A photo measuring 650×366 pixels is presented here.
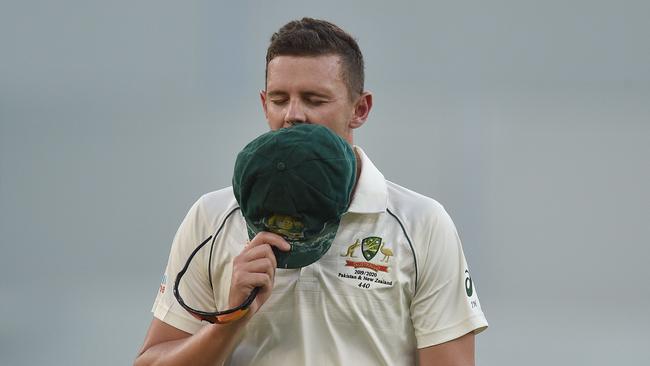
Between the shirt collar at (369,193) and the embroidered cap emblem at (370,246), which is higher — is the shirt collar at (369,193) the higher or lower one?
the higher one

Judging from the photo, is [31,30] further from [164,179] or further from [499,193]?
[499,193]

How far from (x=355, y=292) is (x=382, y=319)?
0.19 feet

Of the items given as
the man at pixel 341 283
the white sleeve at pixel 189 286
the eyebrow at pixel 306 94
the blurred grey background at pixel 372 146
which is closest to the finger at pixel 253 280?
the man at pixel 341 283

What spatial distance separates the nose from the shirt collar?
0.14 meters

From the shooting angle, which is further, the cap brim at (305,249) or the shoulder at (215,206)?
the shoulder at (215,206)

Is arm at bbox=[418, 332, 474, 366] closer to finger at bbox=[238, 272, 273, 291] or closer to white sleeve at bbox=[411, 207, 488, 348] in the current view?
white sleeve at bbox=[411, 207, 488, 348]

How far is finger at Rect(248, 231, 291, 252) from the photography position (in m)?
1.11

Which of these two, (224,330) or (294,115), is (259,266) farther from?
(294,115)

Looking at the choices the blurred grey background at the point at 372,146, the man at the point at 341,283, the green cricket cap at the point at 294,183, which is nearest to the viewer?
the green cricket cap at the point at 294,183

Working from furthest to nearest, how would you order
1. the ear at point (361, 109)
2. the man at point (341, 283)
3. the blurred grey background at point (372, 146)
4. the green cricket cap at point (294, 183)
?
the blurred grey background at point (372, 146) → the ear at point (361, 109) → the man at point (341, 283) → the green cricket cap at point (294, 183)

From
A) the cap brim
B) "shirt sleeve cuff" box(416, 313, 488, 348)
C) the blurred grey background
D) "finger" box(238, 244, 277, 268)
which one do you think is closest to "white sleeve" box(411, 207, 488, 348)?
"shirt sleeve cuff" box(416, 313, 488, 348)

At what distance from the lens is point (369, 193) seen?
132cm

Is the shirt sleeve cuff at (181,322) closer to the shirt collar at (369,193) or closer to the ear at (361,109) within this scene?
the shirt collar at (369,193)

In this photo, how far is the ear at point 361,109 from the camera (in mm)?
1386
